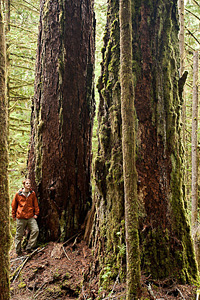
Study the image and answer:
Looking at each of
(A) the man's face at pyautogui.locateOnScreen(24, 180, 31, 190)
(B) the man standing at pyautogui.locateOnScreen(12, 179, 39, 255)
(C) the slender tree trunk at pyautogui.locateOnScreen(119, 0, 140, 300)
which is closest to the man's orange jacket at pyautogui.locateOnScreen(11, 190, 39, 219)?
(B) the man standing at pyautogui.locateOnScreen(12, 179, 39, 255)

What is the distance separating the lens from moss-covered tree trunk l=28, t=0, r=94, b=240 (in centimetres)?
475

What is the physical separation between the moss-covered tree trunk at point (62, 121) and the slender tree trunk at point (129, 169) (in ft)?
8.68

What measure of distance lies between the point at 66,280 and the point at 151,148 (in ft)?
7.79

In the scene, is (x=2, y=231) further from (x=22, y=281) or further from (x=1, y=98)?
(x=22, y=281)

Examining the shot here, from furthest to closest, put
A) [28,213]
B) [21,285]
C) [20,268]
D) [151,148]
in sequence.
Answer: [28,213] → [20,268] → [21,285] → [151,148]

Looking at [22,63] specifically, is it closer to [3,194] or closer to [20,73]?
[20,73]

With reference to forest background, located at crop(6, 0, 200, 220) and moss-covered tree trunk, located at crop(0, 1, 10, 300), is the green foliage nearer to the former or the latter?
forest background, located at crop(6, 0, 200, 220)

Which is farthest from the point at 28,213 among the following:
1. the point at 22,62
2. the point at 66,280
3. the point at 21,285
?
the point at 22,62

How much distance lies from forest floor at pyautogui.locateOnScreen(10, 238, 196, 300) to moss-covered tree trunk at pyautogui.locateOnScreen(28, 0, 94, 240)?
51 cm

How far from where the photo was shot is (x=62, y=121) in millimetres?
4867

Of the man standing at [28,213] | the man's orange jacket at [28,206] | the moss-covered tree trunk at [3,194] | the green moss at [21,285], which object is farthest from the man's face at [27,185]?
the moss-covered tree trunk at [3,194]

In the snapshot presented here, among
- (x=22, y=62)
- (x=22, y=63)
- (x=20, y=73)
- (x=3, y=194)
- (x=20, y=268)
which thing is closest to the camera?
(x=3, y=194)

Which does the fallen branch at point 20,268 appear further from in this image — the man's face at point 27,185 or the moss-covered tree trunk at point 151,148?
the moss-covered tree trunk at point 151,148

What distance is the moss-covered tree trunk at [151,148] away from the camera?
261cm
